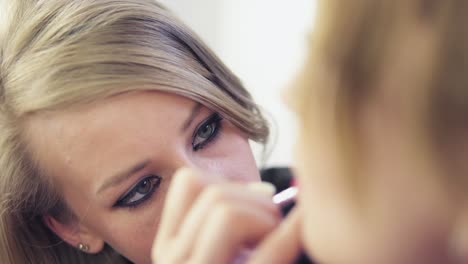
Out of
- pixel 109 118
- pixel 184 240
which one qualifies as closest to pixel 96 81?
pixel 109 118

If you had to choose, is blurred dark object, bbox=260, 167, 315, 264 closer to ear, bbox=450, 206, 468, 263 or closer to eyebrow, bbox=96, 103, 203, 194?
eyebrow, bbox=96, 103, 203, 194

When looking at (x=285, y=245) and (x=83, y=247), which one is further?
(x=83, y=247)

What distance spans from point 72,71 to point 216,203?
0.28 meters

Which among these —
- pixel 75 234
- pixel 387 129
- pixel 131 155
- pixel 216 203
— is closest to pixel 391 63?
pixel 387 129

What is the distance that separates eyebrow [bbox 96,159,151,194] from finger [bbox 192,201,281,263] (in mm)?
213

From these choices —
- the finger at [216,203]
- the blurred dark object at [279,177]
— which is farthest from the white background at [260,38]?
the finger at [216,203]

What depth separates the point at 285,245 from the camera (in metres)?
0.24

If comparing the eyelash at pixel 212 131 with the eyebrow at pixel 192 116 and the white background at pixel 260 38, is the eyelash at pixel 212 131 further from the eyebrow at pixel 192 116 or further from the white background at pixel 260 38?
the white background at pixel 260 38

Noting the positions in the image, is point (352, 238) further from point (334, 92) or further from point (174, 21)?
point (174, 21)

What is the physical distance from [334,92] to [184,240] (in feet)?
0.46

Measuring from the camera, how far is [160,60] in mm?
509

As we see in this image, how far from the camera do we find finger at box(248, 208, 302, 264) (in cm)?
24

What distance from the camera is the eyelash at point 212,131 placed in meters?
0.52

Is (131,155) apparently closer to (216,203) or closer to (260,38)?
(216,203)
